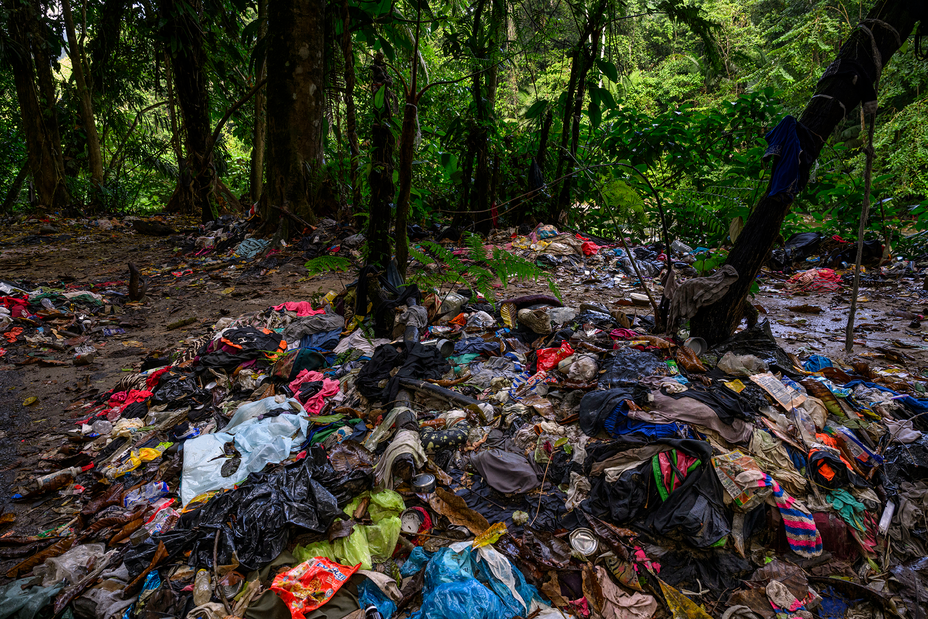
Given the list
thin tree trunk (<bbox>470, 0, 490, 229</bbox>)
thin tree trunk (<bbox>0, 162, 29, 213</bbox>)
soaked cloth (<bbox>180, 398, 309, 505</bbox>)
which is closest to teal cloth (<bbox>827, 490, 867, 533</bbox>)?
soaked cloth (<bbox>180, 398, 309, 505</bbox>)

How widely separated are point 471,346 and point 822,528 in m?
2.17

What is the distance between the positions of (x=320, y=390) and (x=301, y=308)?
1.44 metres

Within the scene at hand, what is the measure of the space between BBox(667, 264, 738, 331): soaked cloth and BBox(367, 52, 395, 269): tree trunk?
2.14 m

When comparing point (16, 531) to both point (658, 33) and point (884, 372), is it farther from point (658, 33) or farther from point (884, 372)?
point (658, 33)

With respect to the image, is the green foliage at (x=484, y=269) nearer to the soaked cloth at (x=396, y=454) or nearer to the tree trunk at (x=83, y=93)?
the soaked cloth at (x=396, y=454)

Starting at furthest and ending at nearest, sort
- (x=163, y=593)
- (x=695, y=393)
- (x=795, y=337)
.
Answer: (x=795, y=337)
(x=695, y=393)
(x=163, y=593)

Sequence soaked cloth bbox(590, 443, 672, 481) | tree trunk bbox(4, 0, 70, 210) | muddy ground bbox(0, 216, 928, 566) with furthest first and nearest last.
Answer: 1. tree trunk bbox(4, 0, 70, 210)
2. muddy ground bbox(0, 216, 928, 566)
3. soaked cloth bbox(590, 443, 672, 481)

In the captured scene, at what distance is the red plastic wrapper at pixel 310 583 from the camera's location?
5.60 ft

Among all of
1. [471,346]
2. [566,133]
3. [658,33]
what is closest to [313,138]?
[566,133]

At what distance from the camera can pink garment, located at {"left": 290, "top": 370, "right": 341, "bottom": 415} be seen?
2906 mm

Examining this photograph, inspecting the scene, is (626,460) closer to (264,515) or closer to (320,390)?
(264,515)

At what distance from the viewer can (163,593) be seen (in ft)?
5.92

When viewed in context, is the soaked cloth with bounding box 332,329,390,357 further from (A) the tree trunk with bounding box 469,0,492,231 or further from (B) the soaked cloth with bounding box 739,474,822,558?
(A) the tree trunk with bounding box 469,0,492,231

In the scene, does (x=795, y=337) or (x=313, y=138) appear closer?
(x=795, y=337)
